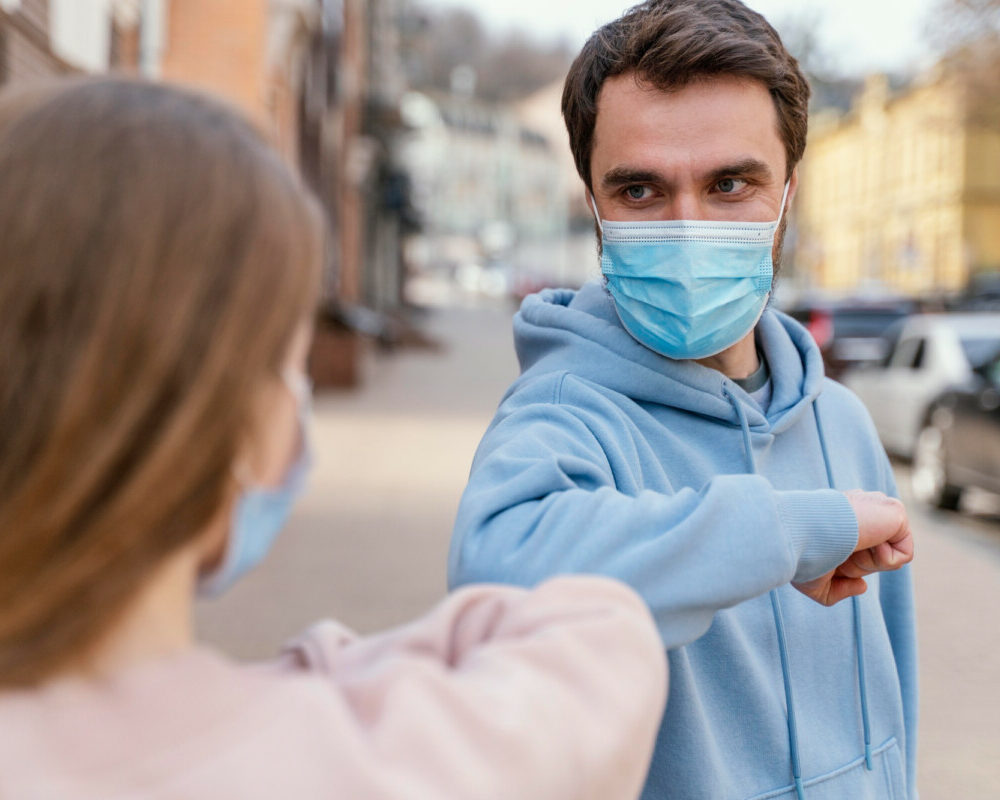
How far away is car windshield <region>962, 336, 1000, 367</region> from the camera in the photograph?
11719 millimetres

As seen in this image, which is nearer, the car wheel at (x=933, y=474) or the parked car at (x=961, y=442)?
the parked car at (x=961, y=442)

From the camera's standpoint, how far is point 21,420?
1.01 meters

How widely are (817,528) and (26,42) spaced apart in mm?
7879

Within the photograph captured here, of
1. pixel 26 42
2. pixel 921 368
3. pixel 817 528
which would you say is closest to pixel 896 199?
pixel 921 368

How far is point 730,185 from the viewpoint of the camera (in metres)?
2.04

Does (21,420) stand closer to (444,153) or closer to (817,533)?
(817,533)

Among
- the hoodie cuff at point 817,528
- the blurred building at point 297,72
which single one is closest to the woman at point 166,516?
the blurred building at point 297,72

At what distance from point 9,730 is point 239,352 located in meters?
0.36

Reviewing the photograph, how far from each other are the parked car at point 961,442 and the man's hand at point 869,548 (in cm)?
860

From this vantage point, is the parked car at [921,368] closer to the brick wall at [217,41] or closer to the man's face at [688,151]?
the brick wall at [217,41]

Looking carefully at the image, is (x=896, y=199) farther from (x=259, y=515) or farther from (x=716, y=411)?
(x=259, y=515)

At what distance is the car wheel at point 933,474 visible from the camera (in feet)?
34.8

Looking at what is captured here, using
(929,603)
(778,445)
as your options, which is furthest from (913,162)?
(778,445)

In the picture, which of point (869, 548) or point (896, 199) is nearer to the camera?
point (869, 548)
